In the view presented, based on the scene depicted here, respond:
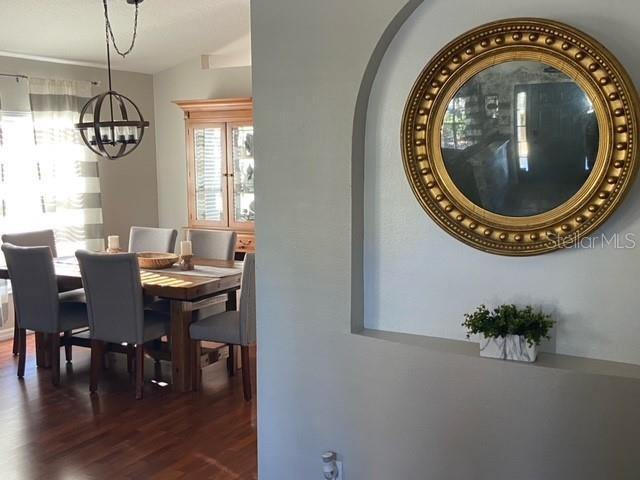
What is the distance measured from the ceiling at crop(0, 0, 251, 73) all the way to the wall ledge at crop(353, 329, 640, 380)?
342cm

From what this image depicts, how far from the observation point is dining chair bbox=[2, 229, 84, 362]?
4.55m

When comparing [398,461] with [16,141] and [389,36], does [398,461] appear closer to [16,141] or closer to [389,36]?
[389,36]

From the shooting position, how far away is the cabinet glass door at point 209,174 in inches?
234

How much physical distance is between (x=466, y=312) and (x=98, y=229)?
4.56 m

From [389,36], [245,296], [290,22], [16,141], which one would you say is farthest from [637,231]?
[16,141]

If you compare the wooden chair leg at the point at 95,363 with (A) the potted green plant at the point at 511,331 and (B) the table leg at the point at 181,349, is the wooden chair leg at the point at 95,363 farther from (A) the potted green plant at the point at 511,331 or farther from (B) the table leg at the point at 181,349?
(A) the potted green plant at the point at 511,331

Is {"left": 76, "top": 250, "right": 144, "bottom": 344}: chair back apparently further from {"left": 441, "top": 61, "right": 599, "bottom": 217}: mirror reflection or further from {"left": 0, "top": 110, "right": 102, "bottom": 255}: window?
{"left": 441, "top": 61, "right": 599, "bottom": 217}: mirror reflection

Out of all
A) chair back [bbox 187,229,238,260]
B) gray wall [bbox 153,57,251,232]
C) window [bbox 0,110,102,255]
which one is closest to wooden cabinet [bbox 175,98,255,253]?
gray wall [bbox 153,57,251,232]

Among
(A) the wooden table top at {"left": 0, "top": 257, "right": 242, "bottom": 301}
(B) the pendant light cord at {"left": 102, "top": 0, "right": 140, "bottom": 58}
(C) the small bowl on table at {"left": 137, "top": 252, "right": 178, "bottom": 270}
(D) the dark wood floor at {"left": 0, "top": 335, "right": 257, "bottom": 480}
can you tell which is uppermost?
(B) the pendant light cord at {"left": 102, "top": 0, "right": 140, "bottom": 58}

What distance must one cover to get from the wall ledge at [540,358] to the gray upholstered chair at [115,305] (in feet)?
6.57

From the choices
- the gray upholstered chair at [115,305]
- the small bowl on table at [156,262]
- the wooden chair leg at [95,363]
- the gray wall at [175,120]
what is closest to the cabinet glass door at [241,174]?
the gray wall at [175,120]

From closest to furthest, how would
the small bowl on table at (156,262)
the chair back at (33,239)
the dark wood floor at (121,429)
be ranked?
1. the dark wood floor at (121,429)
2. the small bowl on table at (156,262)
3. the chair back at (33,239)

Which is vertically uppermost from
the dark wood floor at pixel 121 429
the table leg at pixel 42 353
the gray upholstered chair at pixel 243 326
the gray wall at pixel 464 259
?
the gray wall at pixel 464 259

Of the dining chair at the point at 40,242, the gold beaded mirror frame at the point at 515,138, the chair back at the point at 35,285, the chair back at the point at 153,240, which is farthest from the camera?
the chair back at the point at 153,240
